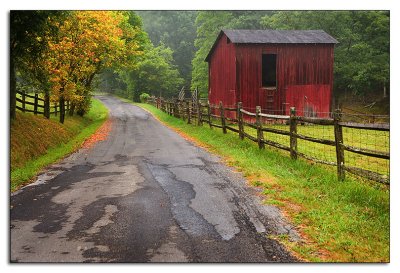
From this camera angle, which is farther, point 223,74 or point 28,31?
point 223,74

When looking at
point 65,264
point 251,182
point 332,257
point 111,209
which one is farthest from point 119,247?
point 251,182

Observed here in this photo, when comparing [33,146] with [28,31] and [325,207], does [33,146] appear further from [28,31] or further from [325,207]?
[325,207]

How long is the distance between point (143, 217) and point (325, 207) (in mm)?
2851

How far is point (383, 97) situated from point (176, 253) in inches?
1386

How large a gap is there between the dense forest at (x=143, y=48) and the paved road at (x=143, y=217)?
373 centimetres

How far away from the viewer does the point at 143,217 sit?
5.72 metres

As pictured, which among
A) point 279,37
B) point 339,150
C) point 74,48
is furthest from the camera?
point 279,37

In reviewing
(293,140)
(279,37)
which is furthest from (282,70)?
(293,140)

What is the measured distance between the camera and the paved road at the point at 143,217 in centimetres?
453

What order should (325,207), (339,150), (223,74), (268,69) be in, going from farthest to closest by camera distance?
(268,69) → (223,74) → (339,150) → (325,207)

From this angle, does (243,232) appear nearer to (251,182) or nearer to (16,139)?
(251,182)

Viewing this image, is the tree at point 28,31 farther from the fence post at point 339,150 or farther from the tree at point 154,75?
the tree at point 154,75

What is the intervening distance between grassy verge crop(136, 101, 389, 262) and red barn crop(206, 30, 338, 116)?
1309cm

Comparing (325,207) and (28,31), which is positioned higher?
(28,31)
